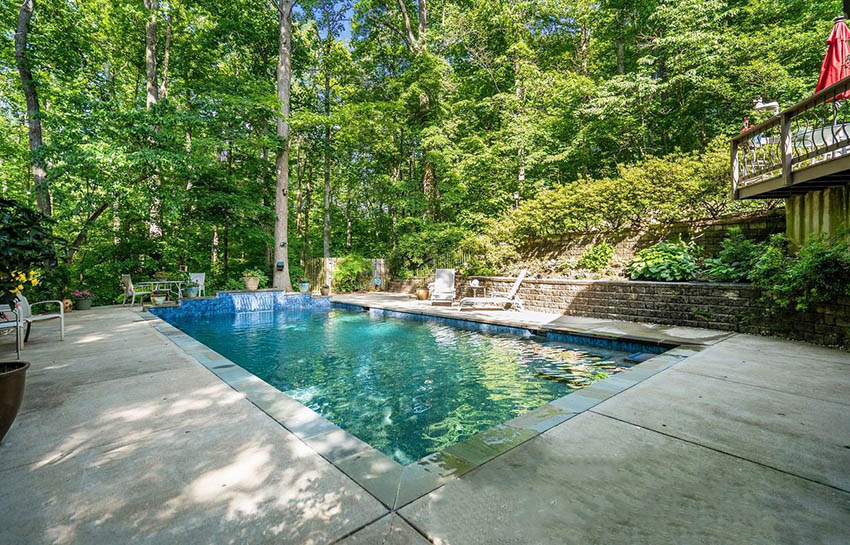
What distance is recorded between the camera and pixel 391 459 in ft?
6.42

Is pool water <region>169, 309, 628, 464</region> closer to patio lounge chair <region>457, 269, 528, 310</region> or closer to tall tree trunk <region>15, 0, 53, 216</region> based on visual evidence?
patio lounge chair <region>457, 269, 528, 310</region>

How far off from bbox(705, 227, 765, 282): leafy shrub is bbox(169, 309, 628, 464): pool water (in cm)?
260

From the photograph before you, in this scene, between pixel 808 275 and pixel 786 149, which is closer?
pixel 808 275

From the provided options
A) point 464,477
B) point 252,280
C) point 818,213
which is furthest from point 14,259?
point 252,280

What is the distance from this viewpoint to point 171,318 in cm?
894

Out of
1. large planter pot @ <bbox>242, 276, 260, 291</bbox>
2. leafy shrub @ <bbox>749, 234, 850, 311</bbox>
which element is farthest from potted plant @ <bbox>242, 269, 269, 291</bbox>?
leafy shrub @ <bbox>749, 234, 850, 311</bbox>

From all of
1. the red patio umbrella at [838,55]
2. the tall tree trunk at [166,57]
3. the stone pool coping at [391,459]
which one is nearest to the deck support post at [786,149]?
the red patio umbrella at [838,55]

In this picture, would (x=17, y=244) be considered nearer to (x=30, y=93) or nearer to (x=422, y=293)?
(x=422, y=293)

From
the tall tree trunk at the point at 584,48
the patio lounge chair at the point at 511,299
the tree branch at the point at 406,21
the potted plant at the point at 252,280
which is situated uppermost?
the tree branch at the point at 406,21

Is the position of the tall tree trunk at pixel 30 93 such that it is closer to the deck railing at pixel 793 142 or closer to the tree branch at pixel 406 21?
the tree branch at pixel 406 21

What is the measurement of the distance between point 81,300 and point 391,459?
10.9 metres

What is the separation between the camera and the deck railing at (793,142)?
4496 millimetres

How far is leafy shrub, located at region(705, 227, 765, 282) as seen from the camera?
5738 millimetres

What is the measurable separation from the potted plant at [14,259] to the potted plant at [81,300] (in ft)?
27.2
